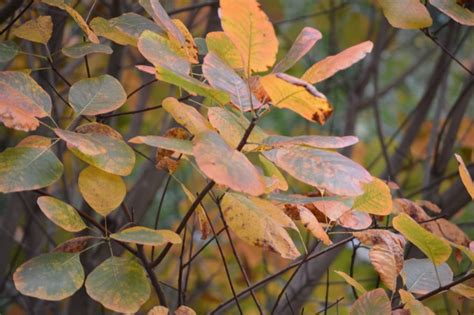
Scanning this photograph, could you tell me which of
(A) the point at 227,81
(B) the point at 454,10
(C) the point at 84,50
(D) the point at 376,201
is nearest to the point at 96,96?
(C) the point at 84,50

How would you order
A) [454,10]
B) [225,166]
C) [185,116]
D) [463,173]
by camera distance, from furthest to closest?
[454,10] < [463,173] < [185,116] < [225,166]

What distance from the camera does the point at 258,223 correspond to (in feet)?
2.31

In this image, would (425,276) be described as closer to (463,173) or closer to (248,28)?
(463,173)

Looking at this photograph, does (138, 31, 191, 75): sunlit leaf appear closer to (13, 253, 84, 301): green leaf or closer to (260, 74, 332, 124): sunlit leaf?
(260, 74, 332, 124): sunlit leaf

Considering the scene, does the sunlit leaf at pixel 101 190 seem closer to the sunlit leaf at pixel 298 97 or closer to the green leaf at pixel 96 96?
the green leaf at pixel 96 96

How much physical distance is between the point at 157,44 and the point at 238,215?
0.18 meters

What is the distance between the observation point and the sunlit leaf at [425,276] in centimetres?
82

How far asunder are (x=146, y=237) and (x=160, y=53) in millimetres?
169

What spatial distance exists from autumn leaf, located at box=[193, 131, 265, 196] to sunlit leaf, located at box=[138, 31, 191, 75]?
0.09 meters

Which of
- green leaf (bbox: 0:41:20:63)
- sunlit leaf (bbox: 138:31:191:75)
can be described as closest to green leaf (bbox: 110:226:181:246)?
sunlit leaf (bbox: 138:31:191:75)

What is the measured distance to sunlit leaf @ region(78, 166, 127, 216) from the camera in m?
0.76

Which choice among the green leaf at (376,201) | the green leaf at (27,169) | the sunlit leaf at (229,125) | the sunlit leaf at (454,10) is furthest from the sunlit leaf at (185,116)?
the sunlit leaf at (454,10)

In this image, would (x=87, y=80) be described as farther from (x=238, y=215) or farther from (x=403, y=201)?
(x=403, y=201)

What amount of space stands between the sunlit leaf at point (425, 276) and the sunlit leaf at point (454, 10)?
29cm
